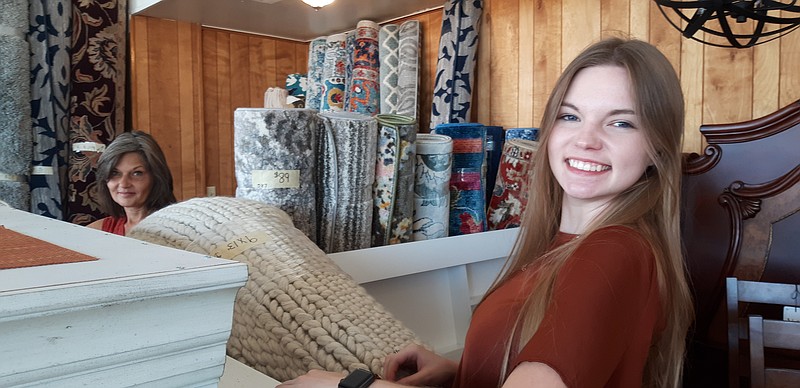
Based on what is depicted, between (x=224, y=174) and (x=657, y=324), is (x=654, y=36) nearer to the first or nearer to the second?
(x=657, y=324)

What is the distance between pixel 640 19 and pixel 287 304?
1647 mm

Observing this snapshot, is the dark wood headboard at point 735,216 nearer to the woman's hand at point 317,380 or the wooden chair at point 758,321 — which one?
the wooden chair at point 758,321

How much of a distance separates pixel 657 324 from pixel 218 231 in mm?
551

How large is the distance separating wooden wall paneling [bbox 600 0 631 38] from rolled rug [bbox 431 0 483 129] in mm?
493

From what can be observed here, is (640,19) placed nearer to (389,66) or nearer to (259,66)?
(389,66)

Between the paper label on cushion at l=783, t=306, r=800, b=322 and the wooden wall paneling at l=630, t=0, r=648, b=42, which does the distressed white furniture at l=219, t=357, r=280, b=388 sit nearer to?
the paper label on cushion at l=783, t=306, r=800, b=322

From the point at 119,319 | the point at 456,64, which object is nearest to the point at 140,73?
the point at 456,64

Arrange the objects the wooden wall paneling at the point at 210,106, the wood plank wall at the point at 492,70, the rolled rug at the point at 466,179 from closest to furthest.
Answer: the rolled rug at the point at 466,179
the wood plank wall at the point at 492,70
the wooden wall paneling at the point at 210,106

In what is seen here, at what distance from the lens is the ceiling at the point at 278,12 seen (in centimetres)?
237

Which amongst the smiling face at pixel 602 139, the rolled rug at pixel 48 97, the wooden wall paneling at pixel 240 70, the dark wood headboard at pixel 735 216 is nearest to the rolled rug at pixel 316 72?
the wooden wall paneling at pixel 240 70

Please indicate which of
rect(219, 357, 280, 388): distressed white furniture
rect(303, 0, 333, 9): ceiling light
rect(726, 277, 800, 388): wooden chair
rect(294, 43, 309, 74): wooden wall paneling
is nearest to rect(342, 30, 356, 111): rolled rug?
rect(303, 0, 333, 9): ceiling light

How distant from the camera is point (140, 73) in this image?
251 cm

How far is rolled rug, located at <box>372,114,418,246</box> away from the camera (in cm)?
120

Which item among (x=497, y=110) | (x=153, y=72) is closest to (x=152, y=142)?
(x=153, y=72)
